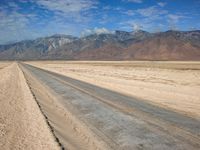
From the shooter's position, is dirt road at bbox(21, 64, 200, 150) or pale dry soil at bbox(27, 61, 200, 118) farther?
pale dry soil at bbox(27, 61, 200, 118)

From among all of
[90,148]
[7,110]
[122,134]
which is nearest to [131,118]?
[122,134]

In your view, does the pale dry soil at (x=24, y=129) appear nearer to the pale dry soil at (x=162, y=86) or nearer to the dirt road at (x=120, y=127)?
the dirt road at (x=120, y=127)

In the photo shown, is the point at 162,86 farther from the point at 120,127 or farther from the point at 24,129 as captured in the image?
the point at 24,129

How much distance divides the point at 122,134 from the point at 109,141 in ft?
2.84

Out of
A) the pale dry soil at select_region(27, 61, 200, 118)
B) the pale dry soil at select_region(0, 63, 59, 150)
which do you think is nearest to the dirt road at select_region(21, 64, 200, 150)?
the pale dry soil at select_region(0, 63, 59, 150)

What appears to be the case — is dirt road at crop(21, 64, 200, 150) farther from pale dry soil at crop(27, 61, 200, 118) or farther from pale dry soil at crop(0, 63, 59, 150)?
pale dry soil at crop(27, 61, 200, 118)

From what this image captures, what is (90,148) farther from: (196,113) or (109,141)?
(196,113)

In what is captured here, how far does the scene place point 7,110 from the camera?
501 inches

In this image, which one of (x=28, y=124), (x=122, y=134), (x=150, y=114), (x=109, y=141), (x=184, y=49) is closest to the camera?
(x=109, y=141)

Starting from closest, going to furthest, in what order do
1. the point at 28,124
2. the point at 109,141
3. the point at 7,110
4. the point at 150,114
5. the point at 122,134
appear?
1. the point at 109,141
2. the point at 122,134
3. the point at 28,124
4. the point at 150,114
5. the point at 7,110

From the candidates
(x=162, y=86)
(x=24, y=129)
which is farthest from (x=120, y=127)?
(x=162, y=86)

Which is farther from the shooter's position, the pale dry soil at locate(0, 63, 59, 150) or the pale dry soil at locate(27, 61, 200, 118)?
the pale dry soil at locate(27, 61, 200, 118)

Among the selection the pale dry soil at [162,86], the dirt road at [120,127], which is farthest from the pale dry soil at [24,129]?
the pale dry soil at [162,86]

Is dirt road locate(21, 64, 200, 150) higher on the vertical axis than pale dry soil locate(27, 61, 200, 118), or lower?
higher
